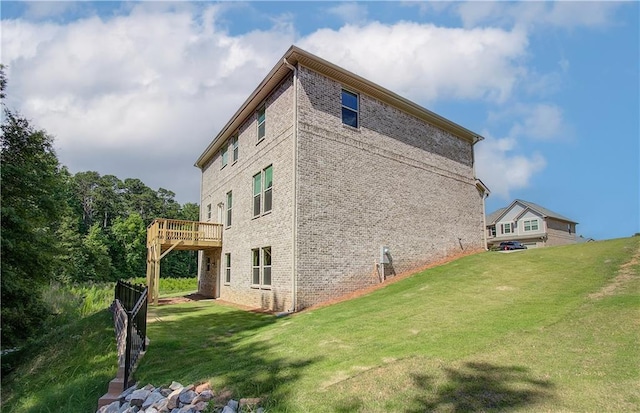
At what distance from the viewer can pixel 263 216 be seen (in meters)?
14.6

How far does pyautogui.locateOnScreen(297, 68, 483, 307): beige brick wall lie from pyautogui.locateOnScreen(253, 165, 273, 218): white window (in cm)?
241

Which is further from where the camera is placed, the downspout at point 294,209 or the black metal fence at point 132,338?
the downspout at point 294,209

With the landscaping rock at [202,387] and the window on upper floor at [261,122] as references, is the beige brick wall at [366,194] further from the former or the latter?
the landscaping rock at [202,387]

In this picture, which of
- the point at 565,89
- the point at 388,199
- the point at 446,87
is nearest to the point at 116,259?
the point at 388,199

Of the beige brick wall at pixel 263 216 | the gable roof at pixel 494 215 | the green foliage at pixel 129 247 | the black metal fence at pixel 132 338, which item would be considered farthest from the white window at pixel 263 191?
the gable roof at pixel 494 215

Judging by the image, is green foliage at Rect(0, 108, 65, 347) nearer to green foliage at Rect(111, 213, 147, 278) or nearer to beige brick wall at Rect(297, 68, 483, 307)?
beige brick wall at Rect(297, 68, 483, 307)

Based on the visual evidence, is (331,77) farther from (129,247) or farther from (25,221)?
(129,247)

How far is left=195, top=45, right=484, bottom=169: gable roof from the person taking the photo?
1272cm

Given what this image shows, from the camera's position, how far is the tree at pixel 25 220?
10.2 metres

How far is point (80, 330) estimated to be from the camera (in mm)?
10891

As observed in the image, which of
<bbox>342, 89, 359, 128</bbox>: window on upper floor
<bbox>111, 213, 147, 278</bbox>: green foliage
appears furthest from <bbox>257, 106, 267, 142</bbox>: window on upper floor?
<bbox>111, 213, 147, 278</bbox>: green foliage

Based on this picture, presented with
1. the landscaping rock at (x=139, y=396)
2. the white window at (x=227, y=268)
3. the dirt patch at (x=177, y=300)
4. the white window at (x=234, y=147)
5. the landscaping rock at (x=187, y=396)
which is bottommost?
the dirt patch at (x=177, y=300)

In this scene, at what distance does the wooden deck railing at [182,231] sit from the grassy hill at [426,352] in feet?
18.7

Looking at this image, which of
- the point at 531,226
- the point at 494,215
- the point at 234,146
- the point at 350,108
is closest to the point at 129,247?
the point at 234,146
